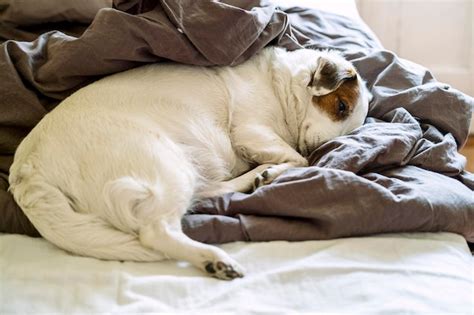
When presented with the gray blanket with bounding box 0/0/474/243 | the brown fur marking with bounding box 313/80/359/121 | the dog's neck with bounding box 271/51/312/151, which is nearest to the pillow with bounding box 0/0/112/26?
the gray blanket with bounding box 0/0/474/243

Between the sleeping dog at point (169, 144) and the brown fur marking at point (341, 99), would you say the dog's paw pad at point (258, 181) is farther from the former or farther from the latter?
the brown fur marking at point (341, 99)

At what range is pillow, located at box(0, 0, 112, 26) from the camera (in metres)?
1.84

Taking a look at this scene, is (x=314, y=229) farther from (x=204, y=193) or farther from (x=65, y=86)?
(x=65, y=86)

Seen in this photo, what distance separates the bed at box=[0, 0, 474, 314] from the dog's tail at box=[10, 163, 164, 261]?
0.03 m

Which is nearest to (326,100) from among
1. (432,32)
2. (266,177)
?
(266,177)

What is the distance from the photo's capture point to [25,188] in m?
1.28

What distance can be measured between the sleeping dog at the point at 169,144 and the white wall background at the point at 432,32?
1475mm

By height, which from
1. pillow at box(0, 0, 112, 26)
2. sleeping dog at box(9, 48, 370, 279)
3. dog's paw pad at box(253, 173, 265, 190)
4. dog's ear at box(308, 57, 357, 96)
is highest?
pillow at box(0, 0, 112, 26)

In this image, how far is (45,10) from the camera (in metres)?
1.85

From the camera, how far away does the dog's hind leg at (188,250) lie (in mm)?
1156

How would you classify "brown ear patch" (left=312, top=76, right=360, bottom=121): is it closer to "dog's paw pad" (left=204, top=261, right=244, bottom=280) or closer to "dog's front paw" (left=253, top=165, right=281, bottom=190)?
"dog's front paw" (left=253, top=165, right=281, bottom=190)

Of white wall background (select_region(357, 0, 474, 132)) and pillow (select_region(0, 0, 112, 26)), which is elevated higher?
pillow (select_region(0, 0, 112, 26))

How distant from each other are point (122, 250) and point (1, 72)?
0.75 metres

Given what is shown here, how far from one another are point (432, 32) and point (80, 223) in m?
2.77
